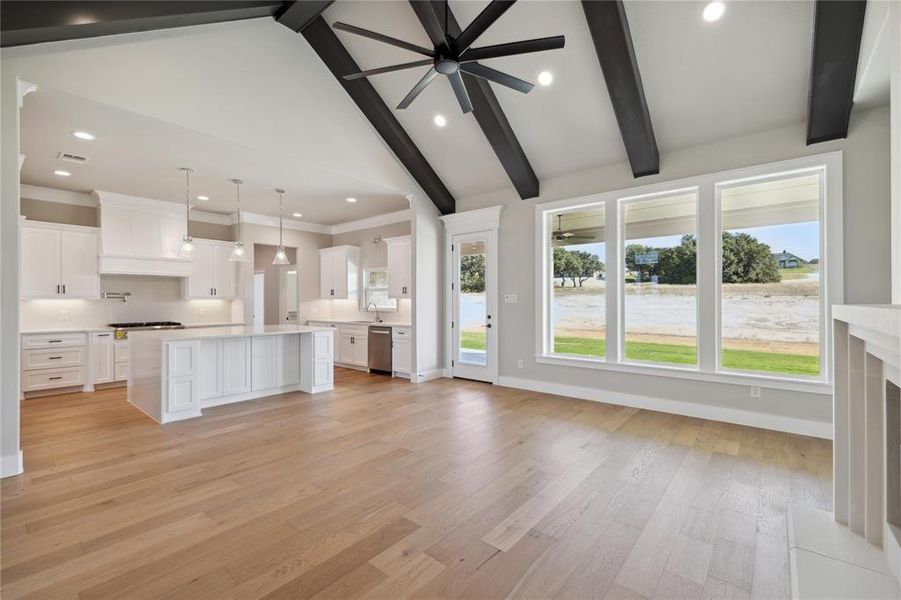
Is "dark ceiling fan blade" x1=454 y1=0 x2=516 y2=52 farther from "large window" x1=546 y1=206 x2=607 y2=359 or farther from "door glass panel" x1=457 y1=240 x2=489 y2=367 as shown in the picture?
"door glass panel" x1=457 y1=240 x2=489 y2=367

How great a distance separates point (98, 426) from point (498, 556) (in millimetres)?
4380

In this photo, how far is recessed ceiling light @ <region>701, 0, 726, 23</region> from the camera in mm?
3158

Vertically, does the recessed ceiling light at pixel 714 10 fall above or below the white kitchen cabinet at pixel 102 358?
above

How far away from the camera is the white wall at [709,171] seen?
3485mm

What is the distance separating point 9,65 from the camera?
2.89 m

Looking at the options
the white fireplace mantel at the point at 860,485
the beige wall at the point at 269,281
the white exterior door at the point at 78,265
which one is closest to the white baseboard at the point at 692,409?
the white fireplace mantel at the point at 860,485

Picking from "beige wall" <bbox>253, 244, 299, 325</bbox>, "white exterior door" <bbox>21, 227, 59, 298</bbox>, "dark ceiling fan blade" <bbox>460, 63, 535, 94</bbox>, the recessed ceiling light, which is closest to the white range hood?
"white exterior door" <bbox>21, 227, 59, 298</bbox>

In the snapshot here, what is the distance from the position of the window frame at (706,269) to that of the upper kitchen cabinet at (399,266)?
2392 millimetres

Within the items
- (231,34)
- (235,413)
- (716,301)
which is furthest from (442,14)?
(235,413)

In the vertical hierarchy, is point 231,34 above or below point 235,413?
above

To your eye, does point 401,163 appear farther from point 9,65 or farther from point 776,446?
point 776,446

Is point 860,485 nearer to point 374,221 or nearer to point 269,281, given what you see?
point 374,221

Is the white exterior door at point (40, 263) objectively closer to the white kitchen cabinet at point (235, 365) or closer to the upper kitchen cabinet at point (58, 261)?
the upper kitchen cabinet at point (58, 261)

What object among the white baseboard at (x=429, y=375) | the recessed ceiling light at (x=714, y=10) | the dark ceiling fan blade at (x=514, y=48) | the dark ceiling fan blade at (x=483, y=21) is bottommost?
the white baseboard at (x=429, y=375)
